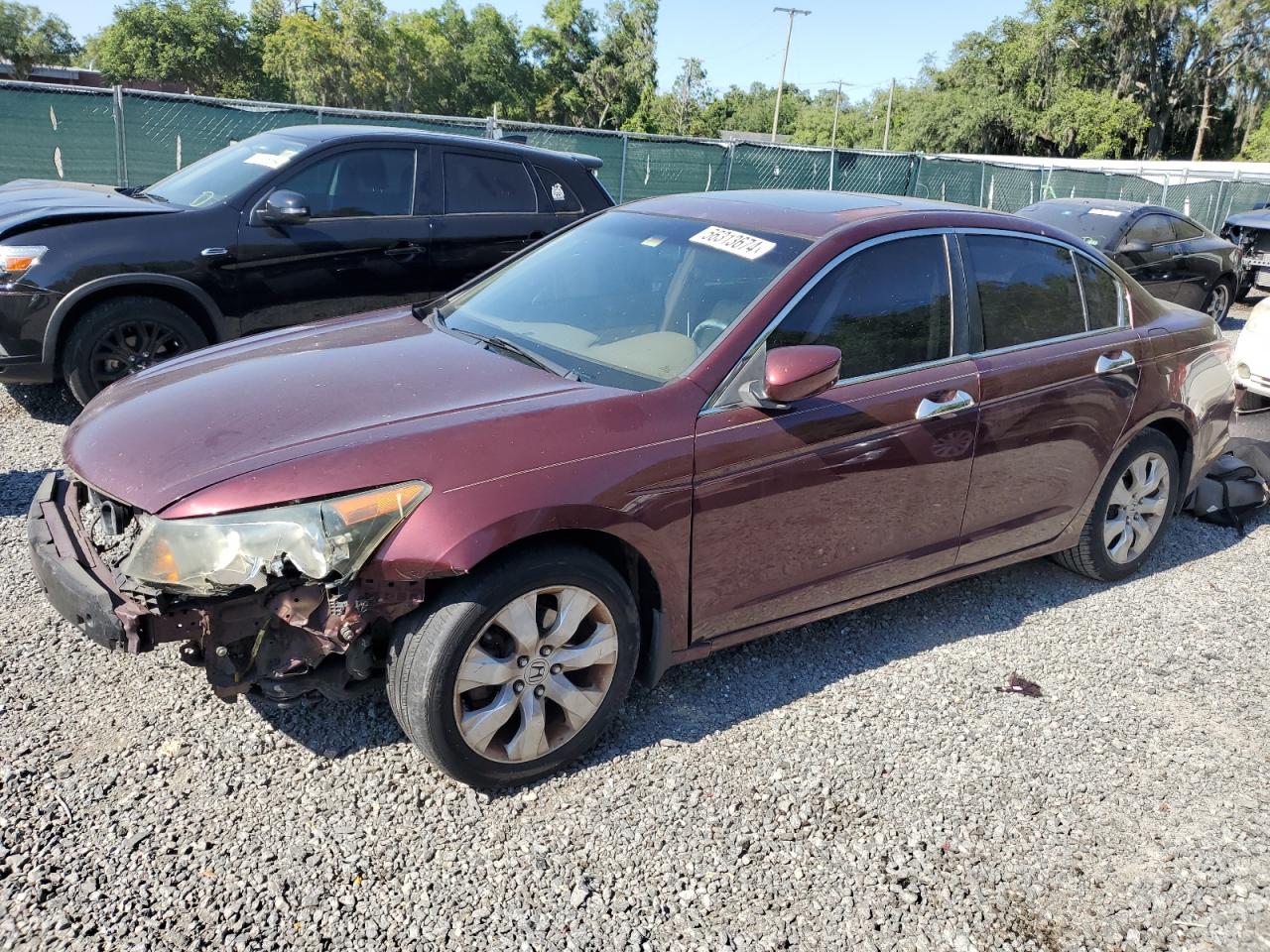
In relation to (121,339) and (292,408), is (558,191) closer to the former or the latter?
(121,339)

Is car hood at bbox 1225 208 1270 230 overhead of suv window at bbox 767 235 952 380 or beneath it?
overhead

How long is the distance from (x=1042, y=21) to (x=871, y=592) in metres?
64.2

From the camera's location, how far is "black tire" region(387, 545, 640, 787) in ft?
8.64

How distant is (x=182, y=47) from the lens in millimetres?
69562

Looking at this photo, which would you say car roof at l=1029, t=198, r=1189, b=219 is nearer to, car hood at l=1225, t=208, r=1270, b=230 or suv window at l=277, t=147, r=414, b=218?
car hood at l=1225, t=208, r=1270, b=230

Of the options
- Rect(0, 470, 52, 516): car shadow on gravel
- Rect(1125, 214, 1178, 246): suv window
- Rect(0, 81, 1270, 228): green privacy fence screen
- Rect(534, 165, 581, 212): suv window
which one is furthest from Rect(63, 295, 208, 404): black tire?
Rect(1125, 214, 1178, 246): suv window

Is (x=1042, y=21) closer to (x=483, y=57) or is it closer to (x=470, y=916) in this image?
(x=483, y=57)

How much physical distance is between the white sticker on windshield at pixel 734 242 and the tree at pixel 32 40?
86.1m

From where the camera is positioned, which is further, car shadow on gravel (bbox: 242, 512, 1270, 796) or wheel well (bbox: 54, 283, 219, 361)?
wheel well (bbox: 54, 283, 219, 361)

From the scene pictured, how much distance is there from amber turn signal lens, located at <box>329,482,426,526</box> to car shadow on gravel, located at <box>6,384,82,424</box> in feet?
14.3

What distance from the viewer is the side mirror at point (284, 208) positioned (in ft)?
19.5

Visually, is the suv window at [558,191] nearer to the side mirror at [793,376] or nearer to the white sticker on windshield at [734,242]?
the white sticker on windshield at [734,242]

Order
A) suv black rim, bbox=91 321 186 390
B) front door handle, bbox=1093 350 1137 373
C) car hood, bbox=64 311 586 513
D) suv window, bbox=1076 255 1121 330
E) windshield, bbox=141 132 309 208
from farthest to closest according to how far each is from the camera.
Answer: windshield, bbox=141 132 309 208 < suv black rim, bbox=91 321 186 390 < suv window, bbox=1076 255 1121 330 < front door handle, bbox=1093 350 1137 373 < car hood, bbox=64 311 586 513

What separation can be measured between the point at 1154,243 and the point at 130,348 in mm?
10714
